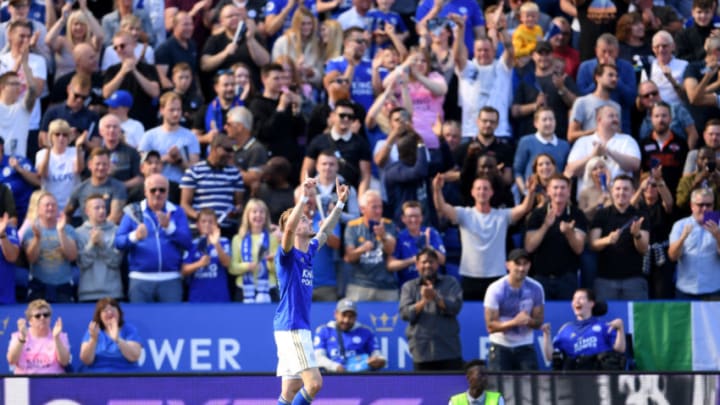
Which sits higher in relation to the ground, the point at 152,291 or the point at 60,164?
the point at 60,164

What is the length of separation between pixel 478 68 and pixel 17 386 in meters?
8.13

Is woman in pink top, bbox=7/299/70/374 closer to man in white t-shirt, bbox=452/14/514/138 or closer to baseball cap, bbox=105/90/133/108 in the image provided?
baseball cap, bbox=105/90/133/108

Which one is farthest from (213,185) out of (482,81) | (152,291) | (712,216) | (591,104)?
(712,216)

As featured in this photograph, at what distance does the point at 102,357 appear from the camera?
18.3 meters

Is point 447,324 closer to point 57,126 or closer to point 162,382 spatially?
point 162,382

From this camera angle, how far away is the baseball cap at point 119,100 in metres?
21.1

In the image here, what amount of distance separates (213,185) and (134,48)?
2911 mm

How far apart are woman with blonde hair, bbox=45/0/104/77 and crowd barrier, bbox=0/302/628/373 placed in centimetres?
455

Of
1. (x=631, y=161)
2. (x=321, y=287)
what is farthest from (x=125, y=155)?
(x=631, y=161)

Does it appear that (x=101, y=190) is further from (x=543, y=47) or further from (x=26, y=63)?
(x=543, y=47)

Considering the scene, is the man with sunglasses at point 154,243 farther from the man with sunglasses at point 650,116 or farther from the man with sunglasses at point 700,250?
the man with sunglasses at point 650,116

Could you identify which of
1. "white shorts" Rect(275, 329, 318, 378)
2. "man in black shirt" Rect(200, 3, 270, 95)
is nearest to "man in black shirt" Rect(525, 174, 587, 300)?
"man in black shirt" Rect(200, 3, 270, 95)

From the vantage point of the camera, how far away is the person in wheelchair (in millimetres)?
18438

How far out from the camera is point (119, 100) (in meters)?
21.1
